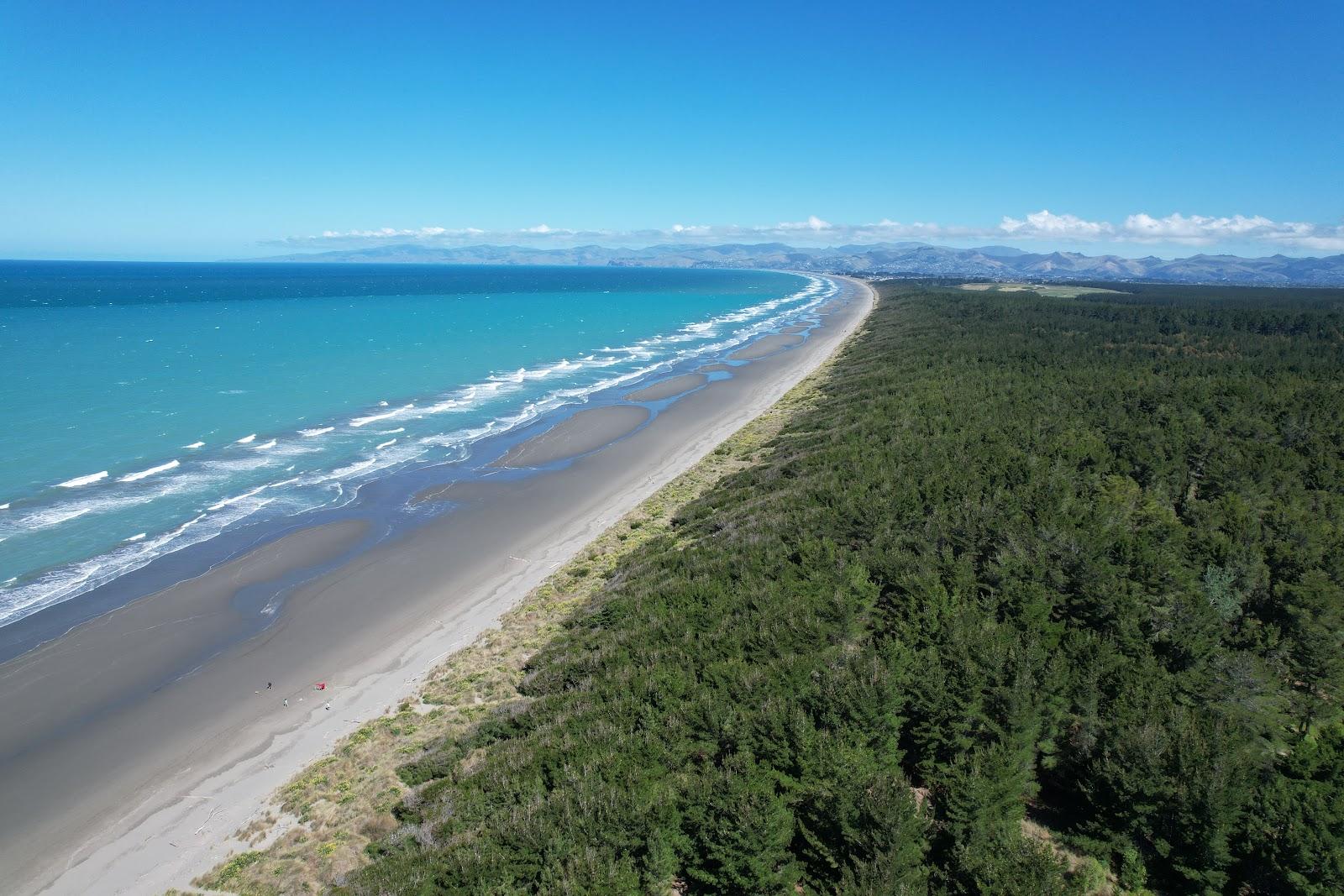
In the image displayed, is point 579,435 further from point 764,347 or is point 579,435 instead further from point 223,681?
point 764,347

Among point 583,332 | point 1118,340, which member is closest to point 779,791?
point 1118,340


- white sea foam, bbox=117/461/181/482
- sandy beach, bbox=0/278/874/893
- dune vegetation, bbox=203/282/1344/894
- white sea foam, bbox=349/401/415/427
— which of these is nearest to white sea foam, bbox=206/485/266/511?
sandy beach, bbox=0/278/874/893

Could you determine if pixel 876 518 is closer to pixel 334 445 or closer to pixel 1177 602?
pixel 1177 602

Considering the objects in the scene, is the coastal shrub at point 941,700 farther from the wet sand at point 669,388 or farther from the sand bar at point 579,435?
the wet sand at point 669,388

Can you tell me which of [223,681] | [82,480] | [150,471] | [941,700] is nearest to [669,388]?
[150,471]

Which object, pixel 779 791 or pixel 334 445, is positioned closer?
pixel 779 791

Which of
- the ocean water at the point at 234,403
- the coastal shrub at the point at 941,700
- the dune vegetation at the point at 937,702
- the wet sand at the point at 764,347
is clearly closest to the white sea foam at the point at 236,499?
the ocean water at the point at 234,403
